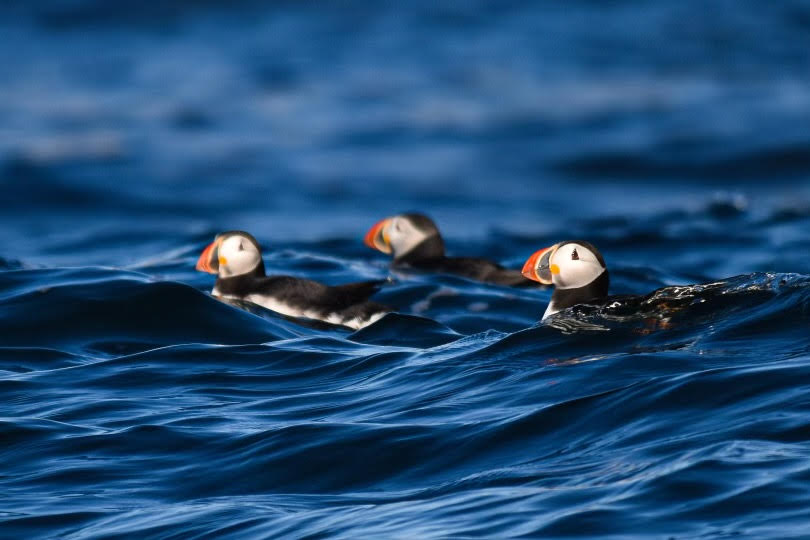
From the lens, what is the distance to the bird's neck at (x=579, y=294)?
24.6 feet

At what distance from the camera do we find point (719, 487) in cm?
412

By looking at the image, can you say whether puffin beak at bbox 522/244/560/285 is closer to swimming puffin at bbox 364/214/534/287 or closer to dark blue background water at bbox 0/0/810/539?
dark blue background water at bbox 0/0/810/539

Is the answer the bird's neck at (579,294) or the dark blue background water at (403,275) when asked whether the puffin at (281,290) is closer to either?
the dark blue background water at (403,275)

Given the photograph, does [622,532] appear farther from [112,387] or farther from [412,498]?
[112,387]

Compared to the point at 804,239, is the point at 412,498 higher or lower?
lower

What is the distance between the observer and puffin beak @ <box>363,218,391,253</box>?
1140 cm

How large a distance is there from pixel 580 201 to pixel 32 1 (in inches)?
600

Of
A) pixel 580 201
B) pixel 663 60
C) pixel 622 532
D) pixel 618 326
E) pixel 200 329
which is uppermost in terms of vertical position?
A: pixel 663 60

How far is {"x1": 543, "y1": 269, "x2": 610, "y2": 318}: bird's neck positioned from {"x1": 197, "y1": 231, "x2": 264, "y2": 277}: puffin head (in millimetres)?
2325

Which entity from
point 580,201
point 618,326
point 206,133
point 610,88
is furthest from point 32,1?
point 618,326

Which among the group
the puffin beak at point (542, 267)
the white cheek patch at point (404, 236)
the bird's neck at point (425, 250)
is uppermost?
the white cheek patch at point (404, 236)

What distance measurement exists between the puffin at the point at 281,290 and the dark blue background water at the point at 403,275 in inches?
9.8

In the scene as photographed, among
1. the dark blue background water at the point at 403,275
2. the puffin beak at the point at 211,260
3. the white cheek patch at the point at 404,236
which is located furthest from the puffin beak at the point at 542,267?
the white cheek patch at the point at 404,236

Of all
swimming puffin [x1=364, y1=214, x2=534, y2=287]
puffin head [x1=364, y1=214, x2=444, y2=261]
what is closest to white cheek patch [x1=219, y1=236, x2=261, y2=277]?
swimming puffin [x1=364, y1=214, x2=534, y2=287]
